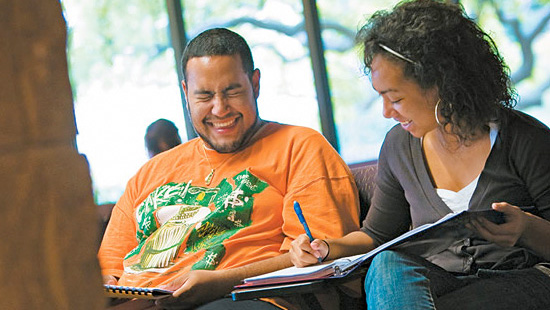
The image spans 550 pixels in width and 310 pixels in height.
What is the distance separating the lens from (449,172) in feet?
5.58

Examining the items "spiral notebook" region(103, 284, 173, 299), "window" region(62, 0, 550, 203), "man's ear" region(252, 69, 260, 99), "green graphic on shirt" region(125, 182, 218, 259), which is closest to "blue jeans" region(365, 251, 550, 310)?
"spiral notebook" region(103, 284, 173, 299)

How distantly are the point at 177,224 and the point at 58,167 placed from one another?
1659mm

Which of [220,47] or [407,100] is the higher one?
[220,47]

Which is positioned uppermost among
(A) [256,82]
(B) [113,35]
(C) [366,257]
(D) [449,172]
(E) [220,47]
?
(B) [113,35]

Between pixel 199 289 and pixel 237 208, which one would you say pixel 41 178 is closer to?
pixel 199 289

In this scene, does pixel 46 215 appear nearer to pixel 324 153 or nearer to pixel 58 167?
pixel 58 167

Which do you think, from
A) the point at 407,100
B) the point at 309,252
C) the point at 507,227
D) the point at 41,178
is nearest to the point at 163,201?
the point at 309,252

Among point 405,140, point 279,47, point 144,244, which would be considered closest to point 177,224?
point 144,244

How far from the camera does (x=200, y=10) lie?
236 inches

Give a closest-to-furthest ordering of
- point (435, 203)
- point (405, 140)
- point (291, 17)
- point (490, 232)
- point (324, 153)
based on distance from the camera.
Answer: point (490, 232) → point (435, 203) → point (405, 140) → point (324, 153) → point (291, 17)

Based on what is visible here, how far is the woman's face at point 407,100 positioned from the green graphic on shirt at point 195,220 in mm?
484

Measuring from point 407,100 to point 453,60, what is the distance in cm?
16

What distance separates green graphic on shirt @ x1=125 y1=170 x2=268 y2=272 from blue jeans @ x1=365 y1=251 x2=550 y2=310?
20.8 inches

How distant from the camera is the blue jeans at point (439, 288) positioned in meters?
1.40
